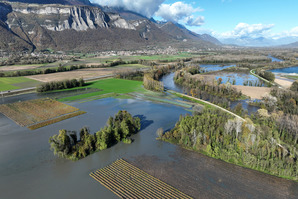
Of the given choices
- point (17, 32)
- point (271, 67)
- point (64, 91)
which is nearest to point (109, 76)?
point (64, 91)

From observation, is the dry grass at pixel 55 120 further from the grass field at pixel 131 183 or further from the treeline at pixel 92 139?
the grass field at pixel 131 183

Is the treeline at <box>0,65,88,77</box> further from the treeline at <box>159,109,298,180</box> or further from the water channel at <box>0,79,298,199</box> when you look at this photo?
the treeline at <box>159,109,298,180</box>

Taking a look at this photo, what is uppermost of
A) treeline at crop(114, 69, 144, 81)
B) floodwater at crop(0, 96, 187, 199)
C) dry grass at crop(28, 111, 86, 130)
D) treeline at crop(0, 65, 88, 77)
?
treeline at crop(0, 65, 88, 77)

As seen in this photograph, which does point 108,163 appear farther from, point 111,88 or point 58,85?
point 58,85

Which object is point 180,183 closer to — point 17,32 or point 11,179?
point 11,179

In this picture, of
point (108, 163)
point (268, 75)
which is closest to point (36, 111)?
point (108, 163)

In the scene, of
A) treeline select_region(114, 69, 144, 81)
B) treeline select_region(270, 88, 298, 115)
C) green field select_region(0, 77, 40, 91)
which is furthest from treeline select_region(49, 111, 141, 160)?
treeline select_region(114, 69, 144, 81)
